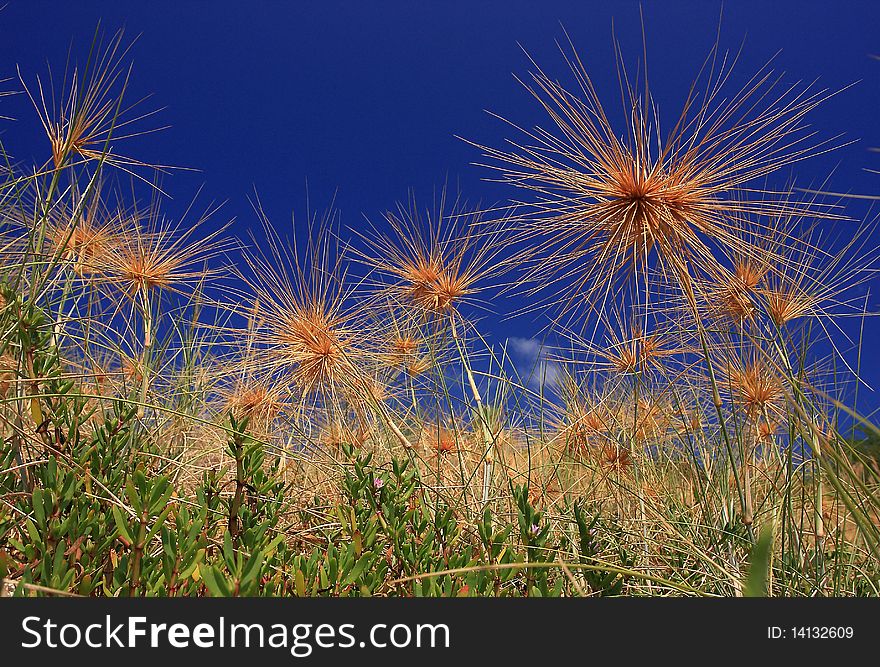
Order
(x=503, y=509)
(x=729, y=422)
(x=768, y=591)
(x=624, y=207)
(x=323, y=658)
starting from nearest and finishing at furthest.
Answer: (x=323, y=658), (x=768, y=591), (x=624, y=207), (x=503, y=509), (x=729, y=422)

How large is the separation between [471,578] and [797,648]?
21.1 inches

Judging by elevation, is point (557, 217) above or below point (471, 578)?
above

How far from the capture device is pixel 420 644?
A: 845 mm

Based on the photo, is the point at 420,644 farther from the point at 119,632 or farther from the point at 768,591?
the point at 768,591

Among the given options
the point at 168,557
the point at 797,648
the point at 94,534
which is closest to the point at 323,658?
the point at 168,557

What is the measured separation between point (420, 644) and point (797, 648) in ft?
1.99

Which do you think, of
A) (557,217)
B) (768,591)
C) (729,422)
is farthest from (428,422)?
(768,591)

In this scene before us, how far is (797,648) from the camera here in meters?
0.90

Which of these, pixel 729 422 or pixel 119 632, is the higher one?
pixel 729 422

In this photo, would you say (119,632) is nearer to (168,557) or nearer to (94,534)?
(168,557)

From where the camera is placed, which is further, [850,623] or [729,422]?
[729,422]

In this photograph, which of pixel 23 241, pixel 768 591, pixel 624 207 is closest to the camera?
pixel 768 591

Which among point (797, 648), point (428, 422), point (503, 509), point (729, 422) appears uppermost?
point (428, 422)

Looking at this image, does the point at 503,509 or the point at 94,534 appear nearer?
the point at 94,534
